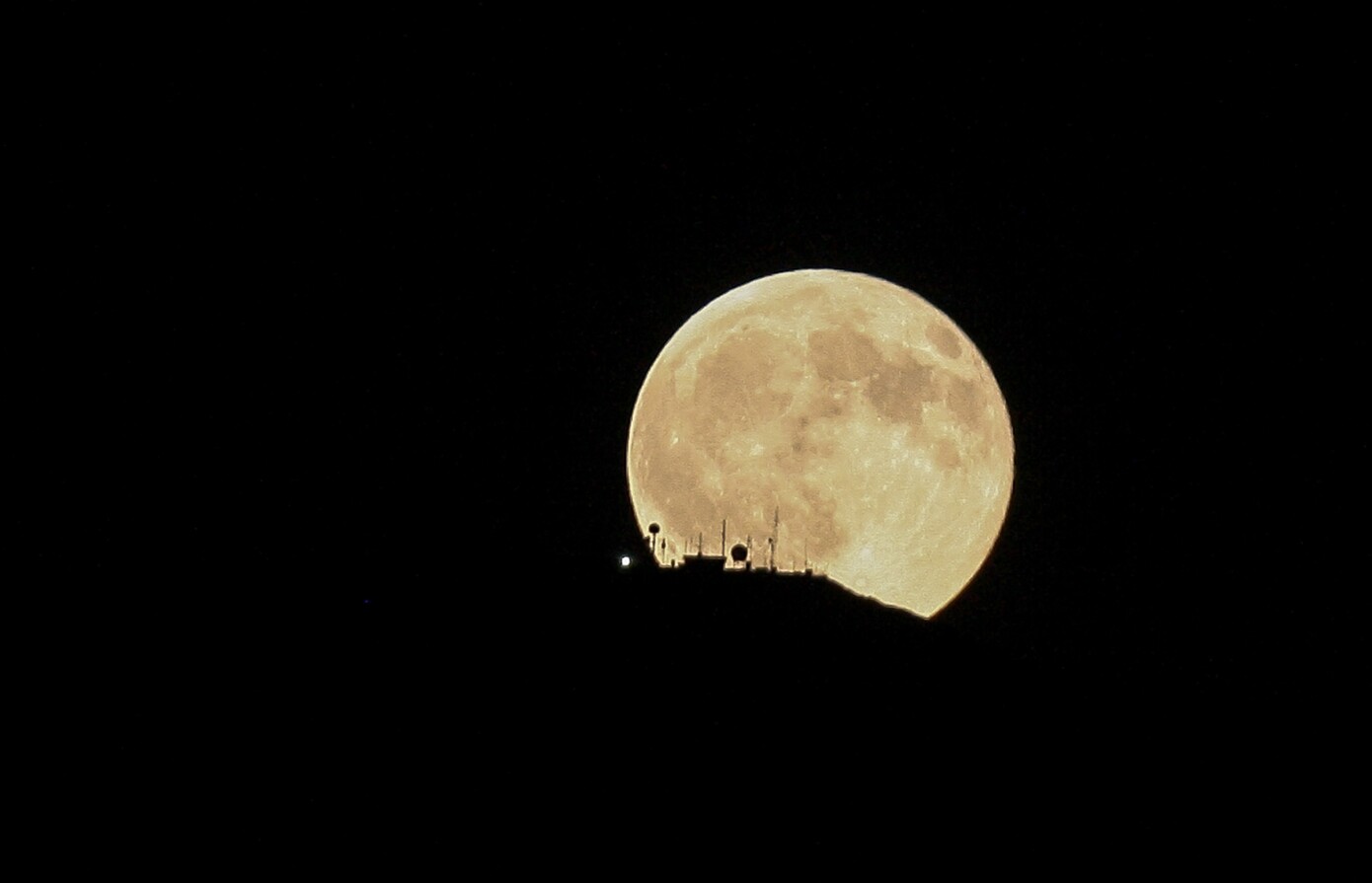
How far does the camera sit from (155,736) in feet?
65.6

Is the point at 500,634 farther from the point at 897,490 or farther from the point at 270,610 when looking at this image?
the point at 897,490

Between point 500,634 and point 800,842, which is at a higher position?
point 500,634

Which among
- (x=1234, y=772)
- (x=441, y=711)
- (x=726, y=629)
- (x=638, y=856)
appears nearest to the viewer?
(x=638, y=856)

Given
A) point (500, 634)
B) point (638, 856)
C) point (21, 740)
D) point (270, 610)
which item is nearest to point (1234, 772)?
point (638, 856)

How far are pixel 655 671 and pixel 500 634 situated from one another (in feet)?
11.7

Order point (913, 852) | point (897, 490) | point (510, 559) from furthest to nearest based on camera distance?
point (510, 559), point (897, 490), point (913, 852)

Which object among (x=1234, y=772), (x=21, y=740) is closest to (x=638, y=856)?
(x=21, y=740)

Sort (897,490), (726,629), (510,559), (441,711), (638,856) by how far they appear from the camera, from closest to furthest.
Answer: (638,856) < (441,711) < (726,629) < (897,490) < (510,559)

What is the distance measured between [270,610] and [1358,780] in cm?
2343

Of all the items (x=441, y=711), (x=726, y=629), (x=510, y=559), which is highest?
(x=510, y=559)

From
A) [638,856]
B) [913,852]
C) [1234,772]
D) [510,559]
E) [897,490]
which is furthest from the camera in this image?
[510,559]

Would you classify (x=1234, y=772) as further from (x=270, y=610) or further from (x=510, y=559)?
(x=270, y=610)

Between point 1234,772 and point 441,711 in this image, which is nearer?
point 441,711

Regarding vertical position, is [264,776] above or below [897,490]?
below
